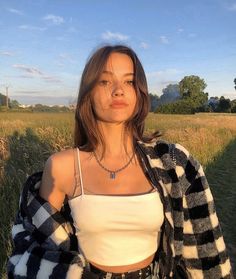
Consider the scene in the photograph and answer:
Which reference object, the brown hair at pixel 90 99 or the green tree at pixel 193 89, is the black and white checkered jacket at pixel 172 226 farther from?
the green tree at pixel 193 89

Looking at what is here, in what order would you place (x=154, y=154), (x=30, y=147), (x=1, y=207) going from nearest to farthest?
(x=154, y=154), (x=1, y=207), (x=30, y=147)

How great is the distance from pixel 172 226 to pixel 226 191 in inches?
268

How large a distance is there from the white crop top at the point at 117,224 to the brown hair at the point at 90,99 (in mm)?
422

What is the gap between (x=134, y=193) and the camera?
211 centimetres

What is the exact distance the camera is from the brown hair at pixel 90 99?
2268mm

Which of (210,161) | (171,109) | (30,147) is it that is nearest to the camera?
(30,147)

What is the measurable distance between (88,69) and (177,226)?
3.17 ft

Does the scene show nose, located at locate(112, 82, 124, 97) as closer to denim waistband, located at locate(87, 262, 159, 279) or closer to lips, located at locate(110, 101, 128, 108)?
lips, located at locate(110, 101, 128, 108)

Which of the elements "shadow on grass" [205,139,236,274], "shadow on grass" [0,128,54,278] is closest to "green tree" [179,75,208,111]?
"shadow on grass" [205,139,236,274]

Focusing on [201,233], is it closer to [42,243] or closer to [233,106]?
[42,243]

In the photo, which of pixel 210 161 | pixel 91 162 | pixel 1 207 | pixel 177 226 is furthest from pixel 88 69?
pixel 210 161

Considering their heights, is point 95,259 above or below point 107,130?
below

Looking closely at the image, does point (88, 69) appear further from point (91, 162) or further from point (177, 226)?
point (177, 226)

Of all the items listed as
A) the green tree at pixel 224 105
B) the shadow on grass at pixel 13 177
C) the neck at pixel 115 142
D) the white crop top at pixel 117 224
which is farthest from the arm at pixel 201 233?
the green tree at pixel 224 105
